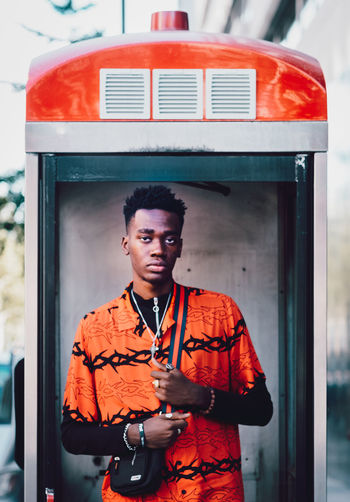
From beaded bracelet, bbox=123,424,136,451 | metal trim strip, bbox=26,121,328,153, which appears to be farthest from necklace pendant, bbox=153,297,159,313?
metal trim strip, bbox=26,121,328,153

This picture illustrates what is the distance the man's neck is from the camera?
2705 millimetres

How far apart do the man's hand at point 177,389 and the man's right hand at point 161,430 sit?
57 mm

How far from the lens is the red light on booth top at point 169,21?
295 centimetres

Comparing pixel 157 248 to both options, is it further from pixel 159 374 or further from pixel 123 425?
pixel 123 425

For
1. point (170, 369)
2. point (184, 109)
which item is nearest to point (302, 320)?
point (170, 369)

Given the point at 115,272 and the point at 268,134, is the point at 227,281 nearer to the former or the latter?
the point at 115,272

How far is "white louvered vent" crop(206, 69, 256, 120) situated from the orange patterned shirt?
784 millimetres

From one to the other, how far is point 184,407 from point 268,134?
1.14 meters

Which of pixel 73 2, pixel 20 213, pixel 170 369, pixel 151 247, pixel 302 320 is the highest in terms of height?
pixel 73 2

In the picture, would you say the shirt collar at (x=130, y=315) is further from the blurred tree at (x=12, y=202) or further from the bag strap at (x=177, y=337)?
the blurred tree at (x=12, y=202)

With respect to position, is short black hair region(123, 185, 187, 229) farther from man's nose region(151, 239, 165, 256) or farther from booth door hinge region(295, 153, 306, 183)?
booth door hinge region(295, 153, 306, 183)

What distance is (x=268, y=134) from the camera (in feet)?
8.71

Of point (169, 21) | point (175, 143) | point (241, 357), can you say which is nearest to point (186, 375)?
point (241, 357)

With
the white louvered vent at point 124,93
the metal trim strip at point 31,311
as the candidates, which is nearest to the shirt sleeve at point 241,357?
the metal trim strip at point 31,311
